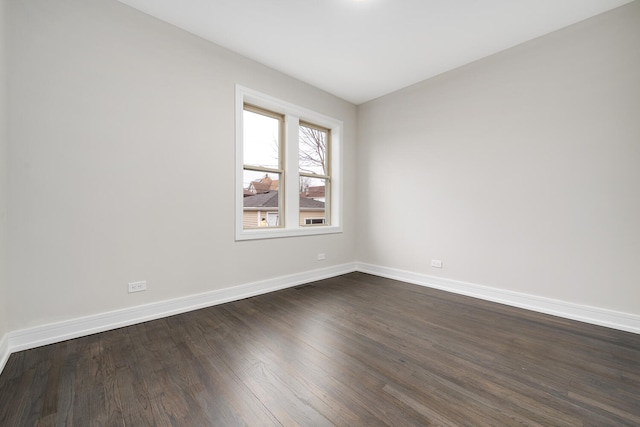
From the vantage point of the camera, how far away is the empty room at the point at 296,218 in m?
1.58

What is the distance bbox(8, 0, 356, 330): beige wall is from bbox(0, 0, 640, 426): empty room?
0.7 inches

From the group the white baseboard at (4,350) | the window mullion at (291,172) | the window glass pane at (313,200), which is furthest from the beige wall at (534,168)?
the white baseboard at (4,350)

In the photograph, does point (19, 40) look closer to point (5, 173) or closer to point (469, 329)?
point (5, 173)

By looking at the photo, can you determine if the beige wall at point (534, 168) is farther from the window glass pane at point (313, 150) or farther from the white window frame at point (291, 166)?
the window glass pane at point (313, 150)

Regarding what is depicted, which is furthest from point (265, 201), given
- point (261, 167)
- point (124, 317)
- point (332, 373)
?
point (332, 373)

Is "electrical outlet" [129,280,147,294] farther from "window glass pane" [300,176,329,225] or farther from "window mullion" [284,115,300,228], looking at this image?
"window glass pane" [300,176,329,225]

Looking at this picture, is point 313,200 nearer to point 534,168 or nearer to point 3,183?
point 534,168

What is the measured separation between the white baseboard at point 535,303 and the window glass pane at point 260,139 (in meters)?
2.59

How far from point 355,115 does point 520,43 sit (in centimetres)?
239

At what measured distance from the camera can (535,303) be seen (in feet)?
9.23

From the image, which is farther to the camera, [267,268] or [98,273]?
[267,268]

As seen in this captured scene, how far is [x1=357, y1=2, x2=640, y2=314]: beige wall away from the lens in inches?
94.0

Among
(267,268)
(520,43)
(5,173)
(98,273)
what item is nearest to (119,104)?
(5,173)

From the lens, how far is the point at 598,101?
2.48 meters
